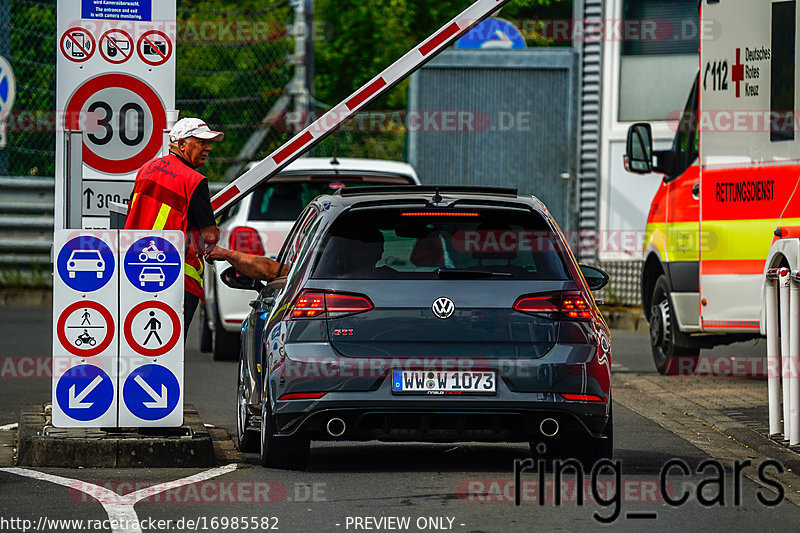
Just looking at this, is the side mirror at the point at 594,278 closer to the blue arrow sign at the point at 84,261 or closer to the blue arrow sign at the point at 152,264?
the blue arrow sign at the point at 152,264

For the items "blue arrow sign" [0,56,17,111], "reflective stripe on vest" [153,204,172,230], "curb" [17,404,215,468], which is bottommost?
"curb" [17,404,215,468]

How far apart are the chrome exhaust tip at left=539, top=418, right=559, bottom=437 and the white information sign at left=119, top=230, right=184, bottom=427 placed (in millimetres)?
1955

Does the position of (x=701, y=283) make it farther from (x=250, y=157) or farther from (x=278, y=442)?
(x=250, y=157)

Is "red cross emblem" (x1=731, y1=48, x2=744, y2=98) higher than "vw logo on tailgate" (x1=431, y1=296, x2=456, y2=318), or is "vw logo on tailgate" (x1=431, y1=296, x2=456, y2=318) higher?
"red cross emblem" (x1=731, y1=48, x2=744, y2=98)

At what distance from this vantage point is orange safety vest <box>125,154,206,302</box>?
9555 millimetres

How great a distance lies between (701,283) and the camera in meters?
14.2

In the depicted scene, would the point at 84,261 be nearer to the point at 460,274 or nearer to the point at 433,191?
the point at 433,191

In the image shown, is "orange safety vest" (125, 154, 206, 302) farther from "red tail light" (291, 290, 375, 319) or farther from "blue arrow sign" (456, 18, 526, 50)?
"blue arrow sign" (456, 18, 526, 50)

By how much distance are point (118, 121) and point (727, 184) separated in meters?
5.48

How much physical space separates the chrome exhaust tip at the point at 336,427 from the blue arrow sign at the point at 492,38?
18.2 meters

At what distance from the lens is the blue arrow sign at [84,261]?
359 inches

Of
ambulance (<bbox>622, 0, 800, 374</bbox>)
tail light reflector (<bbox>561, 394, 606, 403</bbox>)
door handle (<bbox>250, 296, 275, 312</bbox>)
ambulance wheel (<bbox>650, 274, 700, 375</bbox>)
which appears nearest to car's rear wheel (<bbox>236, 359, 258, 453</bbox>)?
door handle (<bbox>250, 296, 275, 312</bbox>)

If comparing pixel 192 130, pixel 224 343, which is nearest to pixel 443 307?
pixel 192 130

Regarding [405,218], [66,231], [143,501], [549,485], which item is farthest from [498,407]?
[66,231]
